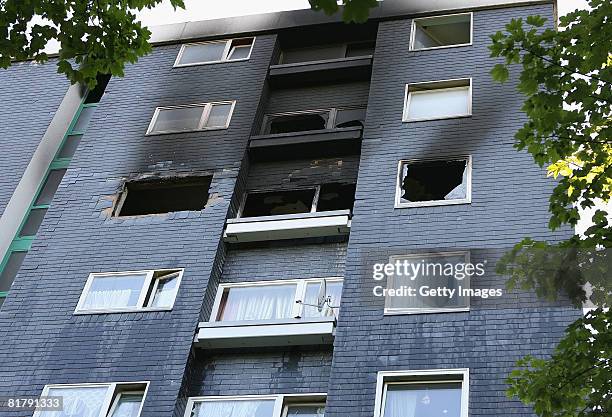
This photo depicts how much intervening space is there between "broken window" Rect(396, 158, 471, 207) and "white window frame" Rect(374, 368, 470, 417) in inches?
150

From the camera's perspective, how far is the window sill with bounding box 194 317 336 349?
15.1 meters

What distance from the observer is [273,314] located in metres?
16.2

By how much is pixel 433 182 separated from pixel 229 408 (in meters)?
5.91

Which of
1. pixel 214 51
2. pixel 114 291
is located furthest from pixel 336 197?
pixel 214 51

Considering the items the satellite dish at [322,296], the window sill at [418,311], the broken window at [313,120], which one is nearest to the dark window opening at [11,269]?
the broken window at [313,120]

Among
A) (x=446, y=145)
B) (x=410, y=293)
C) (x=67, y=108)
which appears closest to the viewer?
(x=410, y=293)

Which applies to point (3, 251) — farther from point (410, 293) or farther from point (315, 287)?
point (410, 293)

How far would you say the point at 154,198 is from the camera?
19500mm

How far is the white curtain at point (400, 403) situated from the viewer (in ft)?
44.1

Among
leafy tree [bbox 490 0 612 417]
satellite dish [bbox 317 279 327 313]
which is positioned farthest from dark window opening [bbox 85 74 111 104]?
leafy tree [bbox 490 0 612 417]

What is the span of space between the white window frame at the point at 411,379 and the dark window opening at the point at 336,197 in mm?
4995

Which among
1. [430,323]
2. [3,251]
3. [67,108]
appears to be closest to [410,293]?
[430,323]

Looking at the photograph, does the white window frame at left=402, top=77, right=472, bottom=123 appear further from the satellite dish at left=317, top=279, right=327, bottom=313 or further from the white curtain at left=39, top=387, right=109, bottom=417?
the white curtain at left=39, top=387, right=109, bottom=417

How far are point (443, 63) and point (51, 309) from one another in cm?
1002
